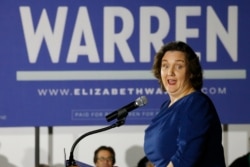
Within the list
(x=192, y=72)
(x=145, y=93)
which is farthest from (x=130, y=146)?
(x=192, y=72)

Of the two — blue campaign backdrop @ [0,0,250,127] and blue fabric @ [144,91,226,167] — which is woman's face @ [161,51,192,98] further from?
blue campaign backdrop @ [0,0,250,127]

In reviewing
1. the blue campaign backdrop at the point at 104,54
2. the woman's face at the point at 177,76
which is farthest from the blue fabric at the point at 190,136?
the blue campaign backdrop at the point at 104,54

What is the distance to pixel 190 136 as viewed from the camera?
2025 millimetres

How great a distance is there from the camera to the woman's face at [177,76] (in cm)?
220

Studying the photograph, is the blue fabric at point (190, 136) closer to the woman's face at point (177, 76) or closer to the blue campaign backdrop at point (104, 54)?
the woman's face at point (177, 76)

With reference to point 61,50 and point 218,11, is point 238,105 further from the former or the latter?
point 61,50

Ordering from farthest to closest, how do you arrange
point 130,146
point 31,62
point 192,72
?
point 130,146, point 31,62, point 192,72

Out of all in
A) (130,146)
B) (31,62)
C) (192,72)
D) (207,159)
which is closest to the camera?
(207,159)

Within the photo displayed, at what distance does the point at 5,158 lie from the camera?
5211mm

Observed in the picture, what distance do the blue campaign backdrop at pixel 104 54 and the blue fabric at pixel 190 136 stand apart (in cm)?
287

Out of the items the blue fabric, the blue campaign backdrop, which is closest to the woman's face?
the blue fabric

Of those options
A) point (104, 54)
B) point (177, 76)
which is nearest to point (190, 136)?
point (177, 76)

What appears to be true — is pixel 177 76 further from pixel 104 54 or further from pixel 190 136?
pixel 104 54

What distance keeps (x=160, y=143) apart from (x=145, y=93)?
2898mm
